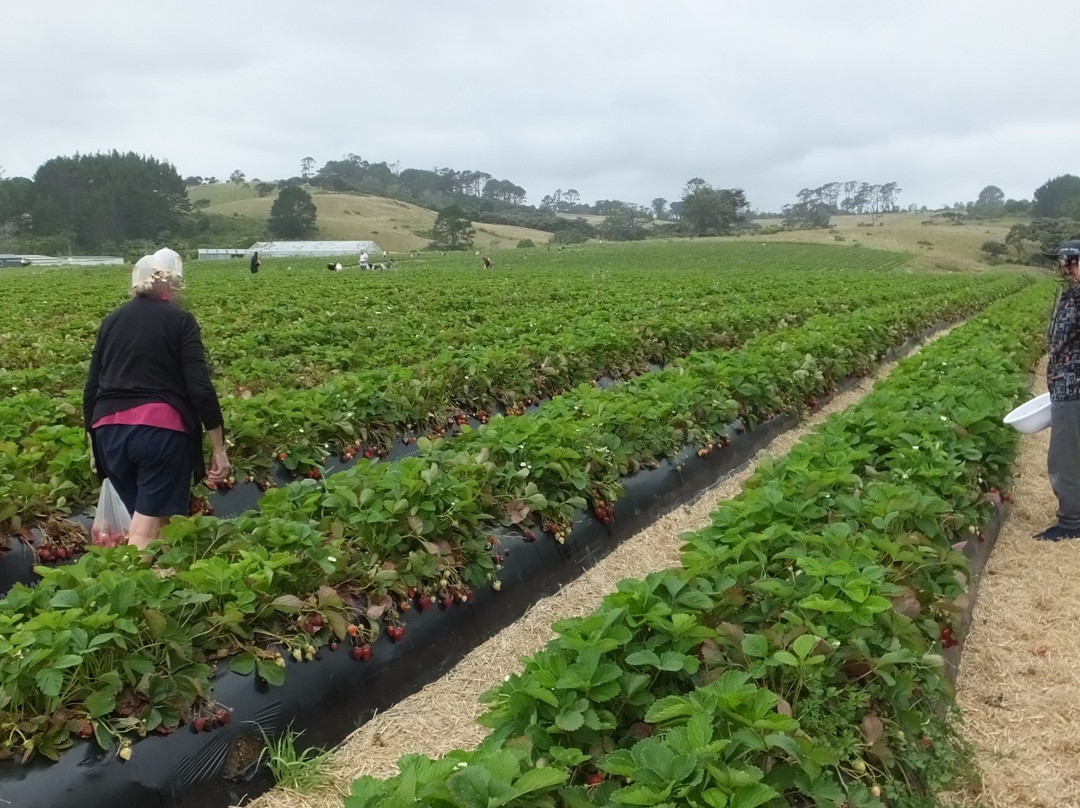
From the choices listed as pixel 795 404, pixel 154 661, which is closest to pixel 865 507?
pixel 154 661

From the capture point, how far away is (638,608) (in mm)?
2850

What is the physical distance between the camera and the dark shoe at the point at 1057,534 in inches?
214

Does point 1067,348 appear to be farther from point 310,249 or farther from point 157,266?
point 310,249

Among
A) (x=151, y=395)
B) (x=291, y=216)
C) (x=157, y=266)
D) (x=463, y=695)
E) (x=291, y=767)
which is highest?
(x=291, y=216)

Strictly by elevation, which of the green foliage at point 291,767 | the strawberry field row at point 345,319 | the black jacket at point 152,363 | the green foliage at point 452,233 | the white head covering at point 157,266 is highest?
the green foliage at point 452,233

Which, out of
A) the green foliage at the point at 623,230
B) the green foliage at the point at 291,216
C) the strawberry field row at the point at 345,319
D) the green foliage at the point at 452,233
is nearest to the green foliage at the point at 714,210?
the green foliage at the point at 623,230

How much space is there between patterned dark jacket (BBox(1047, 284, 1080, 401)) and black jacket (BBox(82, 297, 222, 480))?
5238 mm

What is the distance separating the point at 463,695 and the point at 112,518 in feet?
6.82

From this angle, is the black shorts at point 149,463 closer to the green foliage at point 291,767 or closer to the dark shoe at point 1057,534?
the green foliage at point 291,767

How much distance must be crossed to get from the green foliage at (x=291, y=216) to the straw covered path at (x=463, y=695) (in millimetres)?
83791

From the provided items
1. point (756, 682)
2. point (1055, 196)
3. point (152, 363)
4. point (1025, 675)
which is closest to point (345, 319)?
point (152, 363)

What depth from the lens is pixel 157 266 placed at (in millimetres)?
4016

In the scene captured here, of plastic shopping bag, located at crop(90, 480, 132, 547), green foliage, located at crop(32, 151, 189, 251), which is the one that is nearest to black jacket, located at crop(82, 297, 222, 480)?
plastic shopping bag, located at crop(90, 480, 132, 547)

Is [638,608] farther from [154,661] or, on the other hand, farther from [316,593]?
[154,661]
